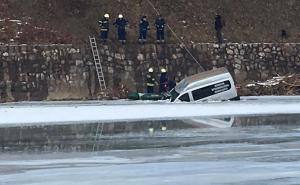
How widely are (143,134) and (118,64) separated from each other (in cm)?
2090

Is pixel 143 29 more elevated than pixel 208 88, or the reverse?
pixel 143 29

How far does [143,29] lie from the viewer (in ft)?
140

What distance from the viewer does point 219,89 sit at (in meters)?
35.5

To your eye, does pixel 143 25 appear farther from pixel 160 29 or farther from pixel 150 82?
pixel 150 82

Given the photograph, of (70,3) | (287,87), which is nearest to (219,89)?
(287,87)

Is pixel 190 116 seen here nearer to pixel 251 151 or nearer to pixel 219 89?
pixel 219 89

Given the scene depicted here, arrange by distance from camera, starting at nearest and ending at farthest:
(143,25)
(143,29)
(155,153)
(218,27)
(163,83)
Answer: (155,153), (163,83), (143,25), (143,29), (218,27)

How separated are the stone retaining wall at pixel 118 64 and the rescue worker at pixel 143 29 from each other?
47 cm

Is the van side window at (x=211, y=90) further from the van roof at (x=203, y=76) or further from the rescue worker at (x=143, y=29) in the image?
the rescue worker at (x=143, y=29)

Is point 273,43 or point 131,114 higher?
point 273,43

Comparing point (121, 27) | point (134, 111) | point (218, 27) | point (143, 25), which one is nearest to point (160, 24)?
point (143, 25)

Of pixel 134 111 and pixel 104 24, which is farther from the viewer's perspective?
pixel 104 24

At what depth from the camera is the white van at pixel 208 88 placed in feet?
115

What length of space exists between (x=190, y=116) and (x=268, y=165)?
12962 millimetres
